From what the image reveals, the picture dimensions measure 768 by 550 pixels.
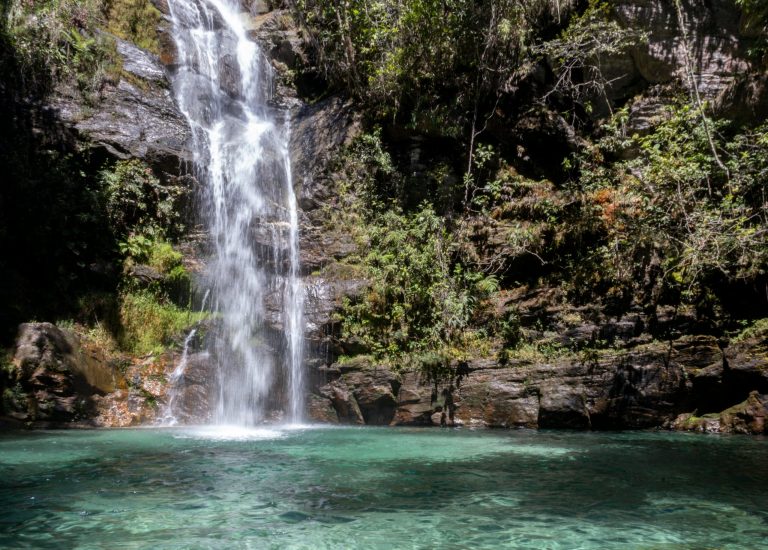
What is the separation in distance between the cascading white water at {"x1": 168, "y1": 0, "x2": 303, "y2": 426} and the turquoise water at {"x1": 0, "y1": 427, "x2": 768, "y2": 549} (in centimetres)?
350

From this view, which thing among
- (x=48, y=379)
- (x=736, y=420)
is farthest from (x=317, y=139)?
(x=736, y=420)

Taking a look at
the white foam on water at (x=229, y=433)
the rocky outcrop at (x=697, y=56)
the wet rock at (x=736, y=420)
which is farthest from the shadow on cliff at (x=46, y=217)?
the rocky outcrop at (x=697, y=56)

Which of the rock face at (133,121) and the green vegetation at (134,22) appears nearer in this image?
the rock face at (133,121)

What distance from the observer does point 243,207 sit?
1300 cm

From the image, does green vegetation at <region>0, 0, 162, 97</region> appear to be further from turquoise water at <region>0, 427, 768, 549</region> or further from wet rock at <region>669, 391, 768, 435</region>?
wet rock at <region>669, 391, 768, 435</region>

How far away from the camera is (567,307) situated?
1048 centimetres

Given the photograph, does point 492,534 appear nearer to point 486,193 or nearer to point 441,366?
point 441,366

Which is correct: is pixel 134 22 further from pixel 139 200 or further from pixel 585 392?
pixel 585 392

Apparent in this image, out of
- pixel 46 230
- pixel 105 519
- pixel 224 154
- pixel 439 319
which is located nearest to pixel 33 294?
pixel 46 230

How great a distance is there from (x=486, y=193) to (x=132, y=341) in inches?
327

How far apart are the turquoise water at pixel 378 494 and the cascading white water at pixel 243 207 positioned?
11.5 ft

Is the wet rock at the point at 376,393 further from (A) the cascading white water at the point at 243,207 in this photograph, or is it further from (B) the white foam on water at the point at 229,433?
(B) the white foam on water at the point at 229,433

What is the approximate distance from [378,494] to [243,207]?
32.5 ft

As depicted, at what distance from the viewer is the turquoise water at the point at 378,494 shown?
326cm
